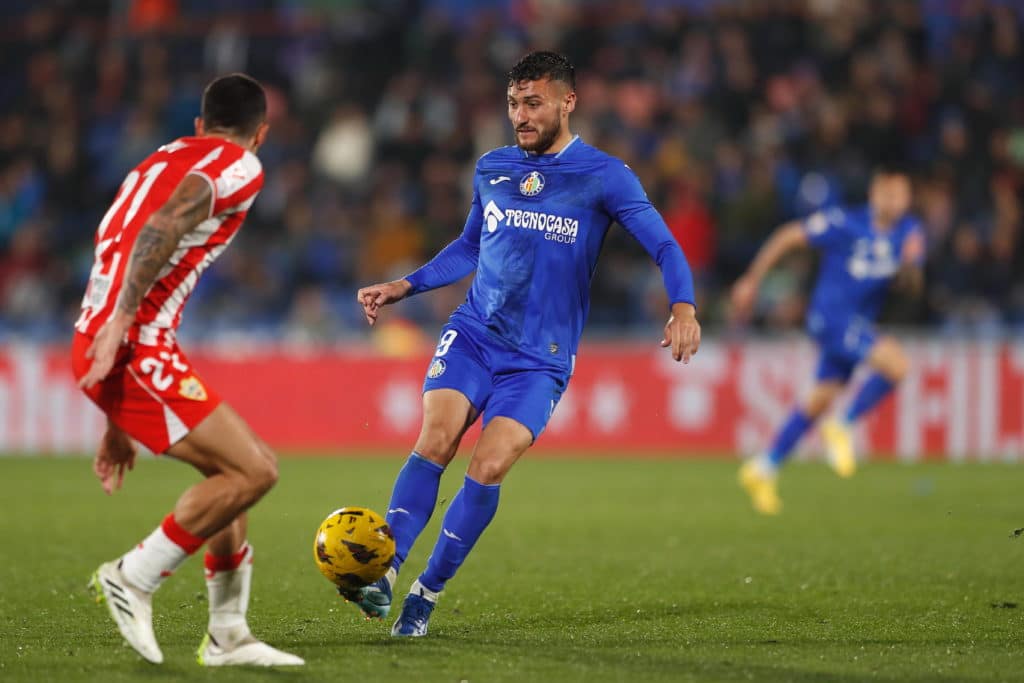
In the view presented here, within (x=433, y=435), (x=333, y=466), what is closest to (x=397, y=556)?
(x=433, y=435)

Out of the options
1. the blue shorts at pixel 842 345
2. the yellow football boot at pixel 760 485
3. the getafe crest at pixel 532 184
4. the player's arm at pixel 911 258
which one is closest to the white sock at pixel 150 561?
the getafe crest at pixel 532 184

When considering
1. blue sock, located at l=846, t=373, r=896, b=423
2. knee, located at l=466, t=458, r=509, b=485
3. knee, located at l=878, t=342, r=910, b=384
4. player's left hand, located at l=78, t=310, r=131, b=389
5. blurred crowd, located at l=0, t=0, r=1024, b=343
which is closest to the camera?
player's left hand, located at l=78, t=310, r=131, b=389

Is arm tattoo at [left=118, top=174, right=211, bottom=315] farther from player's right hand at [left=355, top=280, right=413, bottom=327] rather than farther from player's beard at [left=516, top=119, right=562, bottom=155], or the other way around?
player's beard at [left=516, top=119, right=562, bottom=155]

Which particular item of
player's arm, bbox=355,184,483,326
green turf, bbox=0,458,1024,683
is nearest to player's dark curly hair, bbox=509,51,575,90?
player's arm, bbox=355,184,483,326

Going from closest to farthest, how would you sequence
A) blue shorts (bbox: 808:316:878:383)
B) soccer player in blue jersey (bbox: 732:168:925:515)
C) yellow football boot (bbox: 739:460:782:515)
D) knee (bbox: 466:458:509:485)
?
knee (bbox: 466:458:509:485)
yellow football boot (bbox: 739:460:782:515)
soccer player in blue jersey (bbox: 732:168:925:515)
blue shorts (bbox: 808:316:878:383)

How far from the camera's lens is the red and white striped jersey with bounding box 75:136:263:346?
5.21 metres

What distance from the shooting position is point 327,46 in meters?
21.1

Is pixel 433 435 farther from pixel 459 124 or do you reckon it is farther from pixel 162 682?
pixel 459 124

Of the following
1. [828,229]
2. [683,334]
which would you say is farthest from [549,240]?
[828,229]

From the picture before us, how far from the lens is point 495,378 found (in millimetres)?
6520

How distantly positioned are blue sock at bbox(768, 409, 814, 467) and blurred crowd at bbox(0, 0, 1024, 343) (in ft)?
14.4

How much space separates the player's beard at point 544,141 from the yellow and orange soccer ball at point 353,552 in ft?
6.01

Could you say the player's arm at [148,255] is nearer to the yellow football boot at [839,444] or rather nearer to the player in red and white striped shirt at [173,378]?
the player in red and white striped shirt at [173,378]

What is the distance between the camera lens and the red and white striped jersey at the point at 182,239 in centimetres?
521
